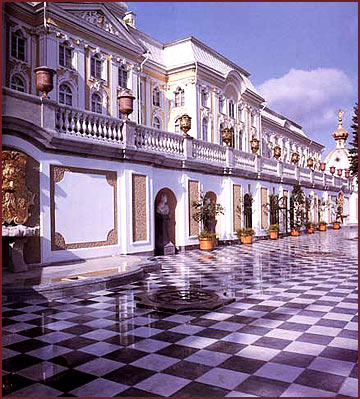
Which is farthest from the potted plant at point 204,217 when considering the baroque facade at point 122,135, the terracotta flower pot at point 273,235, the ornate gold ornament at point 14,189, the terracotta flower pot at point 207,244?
the ornate gold ornament at point 14,189

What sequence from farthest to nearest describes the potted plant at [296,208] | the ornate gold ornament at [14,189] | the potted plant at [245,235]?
the potted plant at [296,208] → the potted plant at [245,235] → the ornate gold ornament at [14,189]

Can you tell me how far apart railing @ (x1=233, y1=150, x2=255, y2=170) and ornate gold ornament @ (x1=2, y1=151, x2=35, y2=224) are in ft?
37.5

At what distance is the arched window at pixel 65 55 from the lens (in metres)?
18.1

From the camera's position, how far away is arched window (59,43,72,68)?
18.1 meters

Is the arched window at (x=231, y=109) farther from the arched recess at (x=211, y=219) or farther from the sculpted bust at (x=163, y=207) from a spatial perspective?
the sculpted bust at (x=163, y=207)

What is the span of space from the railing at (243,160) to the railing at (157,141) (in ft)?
15.2

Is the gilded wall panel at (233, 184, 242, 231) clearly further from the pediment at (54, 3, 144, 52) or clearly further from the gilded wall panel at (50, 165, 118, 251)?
the pediment at (54, 3, 144, 52)

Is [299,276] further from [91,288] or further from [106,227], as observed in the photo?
[106,227]

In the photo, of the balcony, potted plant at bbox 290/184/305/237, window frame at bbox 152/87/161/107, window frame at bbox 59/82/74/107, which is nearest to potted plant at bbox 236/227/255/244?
the balcony

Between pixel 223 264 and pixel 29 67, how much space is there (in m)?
11.9

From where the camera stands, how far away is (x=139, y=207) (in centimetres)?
1242

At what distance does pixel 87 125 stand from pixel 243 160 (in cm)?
997

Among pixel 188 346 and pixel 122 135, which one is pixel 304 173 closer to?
pixel 122 135

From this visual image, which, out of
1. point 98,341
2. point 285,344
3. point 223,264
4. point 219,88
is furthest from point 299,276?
point 219,88
